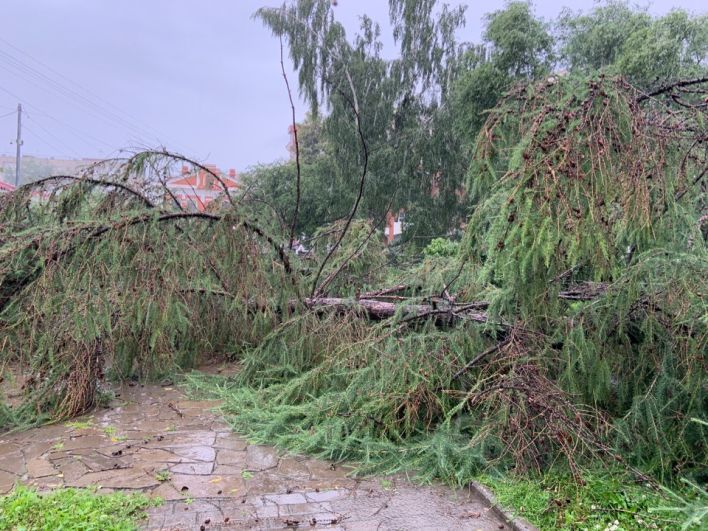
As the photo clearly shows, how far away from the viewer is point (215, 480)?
321 cm

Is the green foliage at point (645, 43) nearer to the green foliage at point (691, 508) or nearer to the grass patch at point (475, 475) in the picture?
the grass patch at point (475, 475)

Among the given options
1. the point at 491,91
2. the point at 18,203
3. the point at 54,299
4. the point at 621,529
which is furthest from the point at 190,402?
the point at 491,91

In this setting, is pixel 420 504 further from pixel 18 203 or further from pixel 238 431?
pixel 18 203

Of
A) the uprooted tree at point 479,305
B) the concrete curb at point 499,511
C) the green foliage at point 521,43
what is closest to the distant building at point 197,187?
the uprooted tree at point 479,305

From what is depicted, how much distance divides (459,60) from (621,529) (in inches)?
703

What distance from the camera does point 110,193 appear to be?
4.92 metres

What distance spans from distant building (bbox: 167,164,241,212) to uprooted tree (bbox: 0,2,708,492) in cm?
19

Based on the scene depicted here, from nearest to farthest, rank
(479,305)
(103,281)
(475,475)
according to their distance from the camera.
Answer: (475,475)
(103,281)
(479,305)

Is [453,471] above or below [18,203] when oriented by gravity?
below

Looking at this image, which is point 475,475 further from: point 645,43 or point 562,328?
point 645,43

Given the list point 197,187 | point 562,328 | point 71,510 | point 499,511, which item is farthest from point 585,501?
point 197,187

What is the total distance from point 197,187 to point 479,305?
3.11 metres

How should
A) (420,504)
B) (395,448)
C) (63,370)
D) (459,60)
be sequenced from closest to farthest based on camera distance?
(420,504) → (395,448) → (63,370) → (459,60)

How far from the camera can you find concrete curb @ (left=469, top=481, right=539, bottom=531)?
2617mm
